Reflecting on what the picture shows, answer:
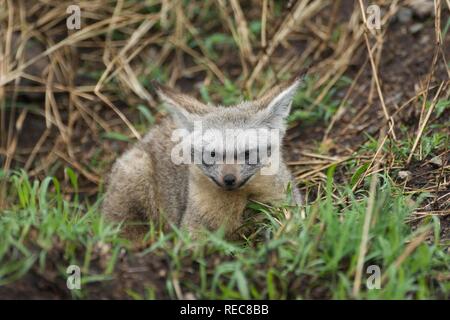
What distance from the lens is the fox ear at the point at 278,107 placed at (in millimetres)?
5348

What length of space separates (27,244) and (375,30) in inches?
171

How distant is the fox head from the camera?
523cm

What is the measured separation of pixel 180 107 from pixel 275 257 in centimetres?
171

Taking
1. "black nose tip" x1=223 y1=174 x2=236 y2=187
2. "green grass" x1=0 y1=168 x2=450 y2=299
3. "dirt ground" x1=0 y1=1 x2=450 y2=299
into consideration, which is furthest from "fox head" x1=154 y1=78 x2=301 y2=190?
"dirt ground" x1=0 y1=1 x2=450 y2=299

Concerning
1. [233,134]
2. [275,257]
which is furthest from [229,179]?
[275,257]

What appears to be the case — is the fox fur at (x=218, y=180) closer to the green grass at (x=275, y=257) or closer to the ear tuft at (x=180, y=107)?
the ear tuft at (x=180, y=107)

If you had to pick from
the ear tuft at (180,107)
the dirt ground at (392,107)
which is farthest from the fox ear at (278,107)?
the dirt ground at (392,107)

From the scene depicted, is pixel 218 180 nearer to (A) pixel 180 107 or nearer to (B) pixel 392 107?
(A) pixel 180 107

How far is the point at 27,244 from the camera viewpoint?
14.4 ft

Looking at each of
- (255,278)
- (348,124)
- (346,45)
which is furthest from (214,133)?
(346,45)

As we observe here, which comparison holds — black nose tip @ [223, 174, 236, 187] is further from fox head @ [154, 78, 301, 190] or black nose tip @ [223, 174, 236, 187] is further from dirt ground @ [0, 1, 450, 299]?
dirt ground @ [0, 1, 450, 299]

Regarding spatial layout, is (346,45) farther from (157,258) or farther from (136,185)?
(157,258)

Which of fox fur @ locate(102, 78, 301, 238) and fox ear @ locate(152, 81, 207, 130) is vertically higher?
fox ear @ locate(152, 81, 207, 130)

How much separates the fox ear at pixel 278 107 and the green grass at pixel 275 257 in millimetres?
1077
